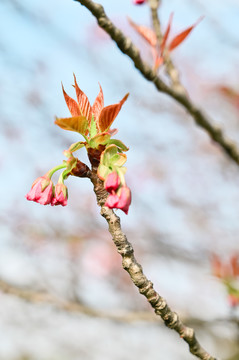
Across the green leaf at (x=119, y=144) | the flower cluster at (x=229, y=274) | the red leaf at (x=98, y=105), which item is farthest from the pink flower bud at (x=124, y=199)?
the flower cluster at (x=229, y=274)

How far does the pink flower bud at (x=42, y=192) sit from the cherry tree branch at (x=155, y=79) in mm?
424

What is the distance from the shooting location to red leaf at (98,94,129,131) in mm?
851


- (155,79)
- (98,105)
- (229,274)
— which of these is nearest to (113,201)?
(98,105)

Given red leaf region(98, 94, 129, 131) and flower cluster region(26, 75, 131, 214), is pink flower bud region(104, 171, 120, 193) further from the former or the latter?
red leaf region(98, 94, 129, 131)

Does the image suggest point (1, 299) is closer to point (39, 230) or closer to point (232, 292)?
point (39, 230)

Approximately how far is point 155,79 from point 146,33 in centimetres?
28

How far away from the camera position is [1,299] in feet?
15.2

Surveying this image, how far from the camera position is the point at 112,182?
2.78 feet

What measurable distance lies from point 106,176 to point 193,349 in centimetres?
44

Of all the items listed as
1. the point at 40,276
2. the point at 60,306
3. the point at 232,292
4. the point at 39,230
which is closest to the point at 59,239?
the point at 39,230

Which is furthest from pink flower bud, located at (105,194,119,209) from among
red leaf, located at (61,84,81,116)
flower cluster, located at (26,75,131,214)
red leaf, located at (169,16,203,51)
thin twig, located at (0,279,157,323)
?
thin twig, located at (0,279,157,323)

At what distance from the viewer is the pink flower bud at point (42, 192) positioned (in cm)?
93

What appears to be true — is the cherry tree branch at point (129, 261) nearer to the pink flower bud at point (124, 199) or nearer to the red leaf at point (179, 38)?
the pink flower bud at point (124, 199)

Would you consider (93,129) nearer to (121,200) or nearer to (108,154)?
(108,154)
